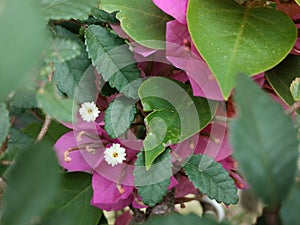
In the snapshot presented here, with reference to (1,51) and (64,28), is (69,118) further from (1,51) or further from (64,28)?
(64,28)

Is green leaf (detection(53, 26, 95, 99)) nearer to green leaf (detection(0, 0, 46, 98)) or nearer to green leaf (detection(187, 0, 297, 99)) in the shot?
green leaf (detection(187, 0, 297, 99))

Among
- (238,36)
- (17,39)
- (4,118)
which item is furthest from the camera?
(238,36)

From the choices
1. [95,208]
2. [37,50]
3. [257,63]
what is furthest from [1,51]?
[95,208]

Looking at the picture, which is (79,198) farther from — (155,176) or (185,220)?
(185,220)

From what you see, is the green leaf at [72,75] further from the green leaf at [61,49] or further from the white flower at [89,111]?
the green leaf at [61,49]

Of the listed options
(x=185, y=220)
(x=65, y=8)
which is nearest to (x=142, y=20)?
(x=65, y=8)

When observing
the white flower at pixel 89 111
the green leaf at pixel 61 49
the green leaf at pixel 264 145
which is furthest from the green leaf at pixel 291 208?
the white flower at pixel 89 111
